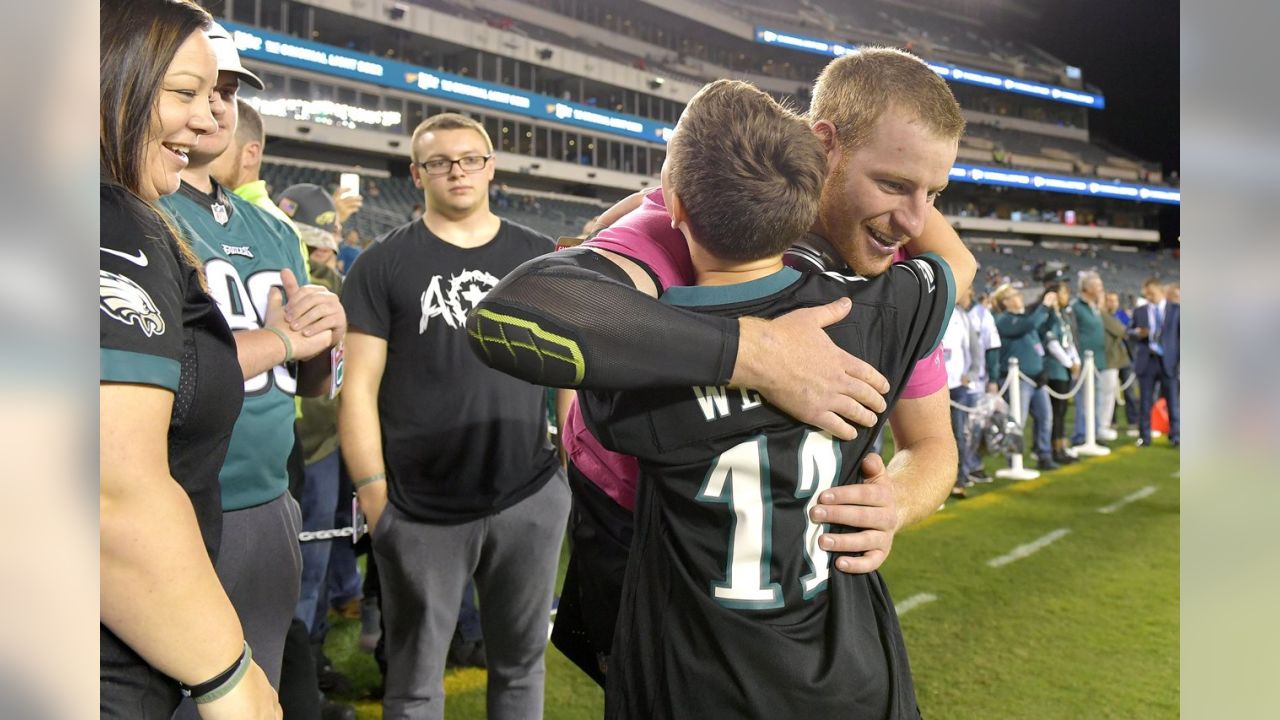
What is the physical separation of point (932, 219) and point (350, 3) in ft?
104

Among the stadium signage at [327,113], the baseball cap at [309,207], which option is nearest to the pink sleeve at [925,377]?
the baseball cap at [309,207]

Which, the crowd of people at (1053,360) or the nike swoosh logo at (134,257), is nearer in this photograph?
the nike swoosh logo at (134,257)

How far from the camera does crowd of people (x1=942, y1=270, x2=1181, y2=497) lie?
810 centimetres

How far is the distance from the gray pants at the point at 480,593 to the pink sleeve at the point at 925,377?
1461mm

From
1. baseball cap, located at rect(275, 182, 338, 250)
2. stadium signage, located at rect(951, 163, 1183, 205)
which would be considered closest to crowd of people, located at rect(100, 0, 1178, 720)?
baseball cap, located at rect(275, 182, 338, 250)

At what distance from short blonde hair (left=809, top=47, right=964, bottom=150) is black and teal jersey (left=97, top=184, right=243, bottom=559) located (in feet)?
3.18

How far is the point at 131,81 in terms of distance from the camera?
1174mm

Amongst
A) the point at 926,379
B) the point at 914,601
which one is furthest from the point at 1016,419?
the point at 926,379

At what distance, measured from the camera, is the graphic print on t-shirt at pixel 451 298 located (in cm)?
274

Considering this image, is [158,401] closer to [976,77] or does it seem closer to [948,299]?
[948,299]

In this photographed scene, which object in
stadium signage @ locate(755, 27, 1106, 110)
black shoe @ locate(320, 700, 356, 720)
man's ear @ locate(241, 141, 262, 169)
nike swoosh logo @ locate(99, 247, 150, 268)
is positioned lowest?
black shoe @ locate(320, 700, 356, 720)

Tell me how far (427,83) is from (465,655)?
29383 mm

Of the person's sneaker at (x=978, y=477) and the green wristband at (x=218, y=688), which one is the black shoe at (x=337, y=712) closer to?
the green wristband at (x=218, y=688)

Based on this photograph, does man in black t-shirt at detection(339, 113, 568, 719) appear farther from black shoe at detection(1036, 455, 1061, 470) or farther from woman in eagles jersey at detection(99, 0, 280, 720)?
black shoe at detection(1036, 455, 1061, 470)
